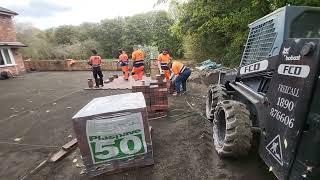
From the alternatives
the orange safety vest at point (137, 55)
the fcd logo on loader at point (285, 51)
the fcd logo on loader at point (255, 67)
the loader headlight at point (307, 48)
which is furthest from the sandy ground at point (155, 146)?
the orange safety vest at point (137, 55)

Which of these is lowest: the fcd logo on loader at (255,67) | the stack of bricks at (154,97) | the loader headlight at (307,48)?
the stack of bricks at (154,97)

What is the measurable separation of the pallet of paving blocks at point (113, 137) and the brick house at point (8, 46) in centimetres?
1755

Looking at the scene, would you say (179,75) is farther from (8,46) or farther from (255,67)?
(8,46)

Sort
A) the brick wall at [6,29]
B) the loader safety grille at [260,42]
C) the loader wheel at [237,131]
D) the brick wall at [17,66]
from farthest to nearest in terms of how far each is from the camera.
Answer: the brick wall at [17,66]
the brick wall at [6,29]
the loader safety grille at [260,42]
the loader wheel at [237,131]

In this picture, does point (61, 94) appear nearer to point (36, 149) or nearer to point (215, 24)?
point (36, 149)

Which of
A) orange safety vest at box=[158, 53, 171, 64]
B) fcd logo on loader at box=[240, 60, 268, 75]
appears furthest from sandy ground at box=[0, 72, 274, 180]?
orange safety vest at box=[158, 53, 171, 64]

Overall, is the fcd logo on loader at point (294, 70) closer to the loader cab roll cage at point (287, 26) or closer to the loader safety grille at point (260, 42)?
the loader cab roll cage at point (287, 26)

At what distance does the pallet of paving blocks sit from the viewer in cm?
402

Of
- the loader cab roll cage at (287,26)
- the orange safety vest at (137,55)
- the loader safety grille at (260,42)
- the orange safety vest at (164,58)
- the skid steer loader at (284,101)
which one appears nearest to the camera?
the skid steer loader at (284,101)

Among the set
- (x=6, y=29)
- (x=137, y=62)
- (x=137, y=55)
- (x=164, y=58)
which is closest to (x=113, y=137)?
(x=164, y=58)

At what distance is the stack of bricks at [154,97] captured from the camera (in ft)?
22.7

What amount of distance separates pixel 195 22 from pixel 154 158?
13.3 m

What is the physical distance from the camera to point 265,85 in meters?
4.20

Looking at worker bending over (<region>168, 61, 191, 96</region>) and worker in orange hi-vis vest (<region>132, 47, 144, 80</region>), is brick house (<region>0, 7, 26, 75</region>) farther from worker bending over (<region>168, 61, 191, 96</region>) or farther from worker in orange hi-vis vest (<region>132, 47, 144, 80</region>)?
worker bending over (<region>168, 61, 191, 96</region>)
